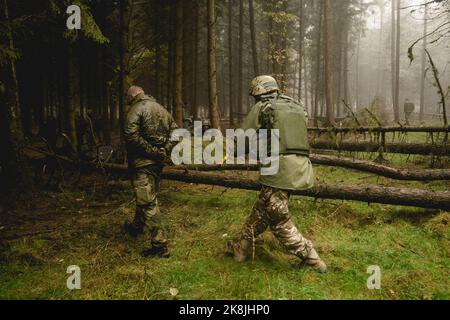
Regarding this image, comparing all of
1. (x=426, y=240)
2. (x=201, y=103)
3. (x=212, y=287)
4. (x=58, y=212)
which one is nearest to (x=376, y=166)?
(x=426, y=240)

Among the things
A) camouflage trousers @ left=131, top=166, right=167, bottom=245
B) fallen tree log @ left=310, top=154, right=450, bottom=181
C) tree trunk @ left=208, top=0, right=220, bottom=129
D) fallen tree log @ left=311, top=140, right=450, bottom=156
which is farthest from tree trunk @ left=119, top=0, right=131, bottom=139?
fallen tree log @ left=311, top=140, right=450, bottom=156

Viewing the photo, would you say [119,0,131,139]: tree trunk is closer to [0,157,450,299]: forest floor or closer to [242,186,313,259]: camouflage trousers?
[0,157,450,299]: forest floor

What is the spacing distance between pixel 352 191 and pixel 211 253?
3.18 m

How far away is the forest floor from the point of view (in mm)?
4566

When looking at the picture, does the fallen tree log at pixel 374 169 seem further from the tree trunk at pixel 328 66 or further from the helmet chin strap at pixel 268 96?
the tree trunk at pixel 328 66

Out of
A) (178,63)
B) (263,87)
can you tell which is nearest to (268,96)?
(263,87)

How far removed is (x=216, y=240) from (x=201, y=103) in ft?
128

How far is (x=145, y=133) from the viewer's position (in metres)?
5.90

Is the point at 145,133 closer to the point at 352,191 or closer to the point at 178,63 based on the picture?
the point at 352,191

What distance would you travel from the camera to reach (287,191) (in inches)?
196

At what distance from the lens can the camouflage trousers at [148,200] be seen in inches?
223

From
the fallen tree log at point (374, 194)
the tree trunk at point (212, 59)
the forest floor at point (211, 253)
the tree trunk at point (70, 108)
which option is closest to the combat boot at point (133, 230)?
the forest floor at point (211, 253)

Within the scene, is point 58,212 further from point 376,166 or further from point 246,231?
point 376,166

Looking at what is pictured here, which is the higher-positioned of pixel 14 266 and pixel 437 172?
pixel 437 172
